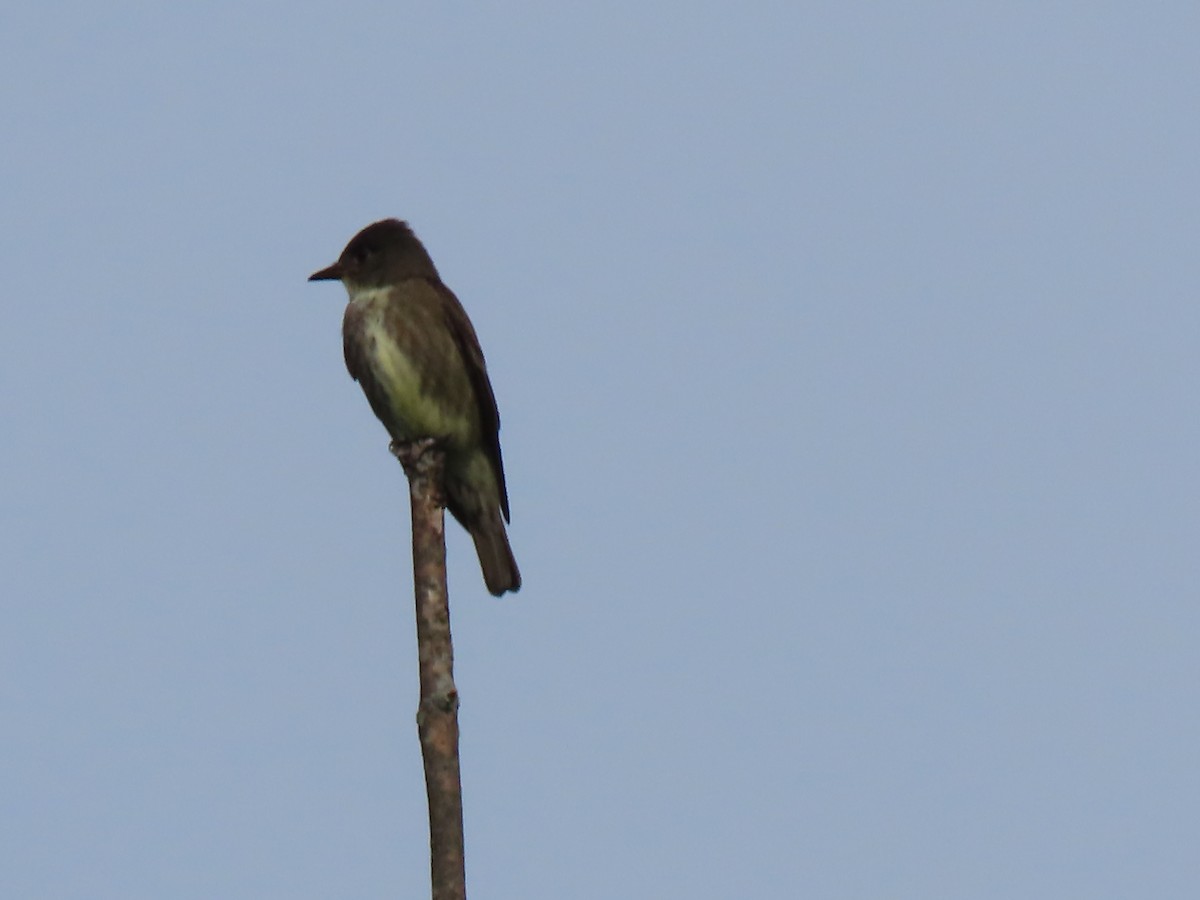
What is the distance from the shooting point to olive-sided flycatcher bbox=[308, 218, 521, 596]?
8.97 m

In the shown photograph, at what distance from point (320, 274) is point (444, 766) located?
15.8 ft

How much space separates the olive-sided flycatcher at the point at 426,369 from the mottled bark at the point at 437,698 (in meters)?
2.68

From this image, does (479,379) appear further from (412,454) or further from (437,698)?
(437,698)

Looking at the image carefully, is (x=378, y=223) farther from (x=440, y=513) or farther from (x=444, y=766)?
(x=444, y=766)

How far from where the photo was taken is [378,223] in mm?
9484

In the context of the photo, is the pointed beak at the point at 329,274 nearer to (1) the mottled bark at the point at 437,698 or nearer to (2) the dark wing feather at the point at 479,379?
(2) the dark wing feather at the point at 479,379

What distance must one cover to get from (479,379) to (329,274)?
3.06ft

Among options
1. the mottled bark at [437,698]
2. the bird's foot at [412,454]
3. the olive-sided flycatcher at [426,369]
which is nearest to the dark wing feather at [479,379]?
the olive-sided flycatcher at [426,369]

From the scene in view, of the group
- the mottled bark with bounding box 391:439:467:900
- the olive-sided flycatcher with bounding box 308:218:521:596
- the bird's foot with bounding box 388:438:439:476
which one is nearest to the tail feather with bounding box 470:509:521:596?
the olive-sided flycatcher with bounding box 308:218:521:596

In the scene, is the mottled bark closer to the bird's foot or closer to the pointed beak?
the bird's foot

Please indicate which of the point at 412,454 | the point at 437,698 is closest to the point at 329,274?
the point at 412,454

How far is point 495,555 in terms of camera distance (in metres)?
9.14

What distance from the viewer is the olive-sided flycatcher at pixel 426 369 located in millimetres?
8969

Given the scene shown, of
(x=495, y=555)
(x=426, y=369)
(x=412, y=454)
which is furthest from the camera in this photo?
(x=495, y=555)
